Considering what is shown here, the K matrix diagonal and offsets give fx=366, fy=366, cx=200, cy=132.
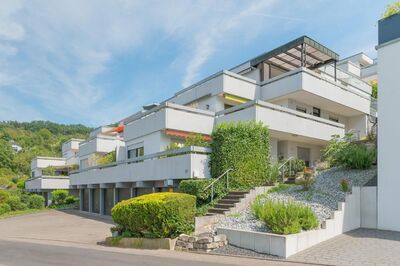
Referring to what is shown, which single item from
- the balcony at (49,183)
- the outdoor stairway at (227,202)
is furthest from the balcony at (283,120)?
the balcony at (49,183)

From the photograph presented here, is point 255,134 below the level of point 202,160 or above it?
above

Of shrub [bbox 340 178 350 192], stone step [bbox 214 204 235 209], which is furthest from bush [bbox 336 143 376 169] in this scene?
stone step [bbox 214 204 235 209]

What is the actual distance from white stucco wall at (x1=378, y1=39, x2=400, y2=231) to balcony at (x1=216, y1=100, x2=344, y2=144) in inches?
289

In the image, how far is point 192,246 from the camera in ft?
42.3

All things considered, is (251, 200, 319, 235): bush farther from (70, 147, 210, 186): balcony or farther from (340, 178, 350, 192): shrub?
(70, 147, 210, 186): balcony

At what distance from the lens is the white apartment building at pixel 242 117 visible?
68.4 ft

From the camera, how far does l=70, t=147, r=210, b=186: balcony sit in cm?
1809

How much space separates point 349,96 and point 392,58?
14.5 m

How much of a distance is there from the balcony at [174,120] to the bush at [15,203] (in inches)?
746

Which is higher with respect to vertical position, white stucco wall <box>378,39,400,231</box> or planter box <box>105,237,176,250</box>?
white stucco wall <box>378,39,400,231</box>

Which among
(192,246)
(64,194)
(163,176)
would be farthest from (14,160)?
(192,246)

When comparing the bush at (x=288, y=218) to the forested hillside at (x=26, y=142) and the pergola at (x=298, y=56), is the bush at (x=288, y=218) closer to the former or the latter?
the pergola at (x=298, y=56)

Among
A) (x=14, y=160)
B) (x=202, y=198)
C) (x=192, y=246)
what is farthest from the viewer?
(x=14, y=160)

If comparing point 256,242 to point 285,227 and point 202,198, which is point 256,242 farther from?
point 202,198
